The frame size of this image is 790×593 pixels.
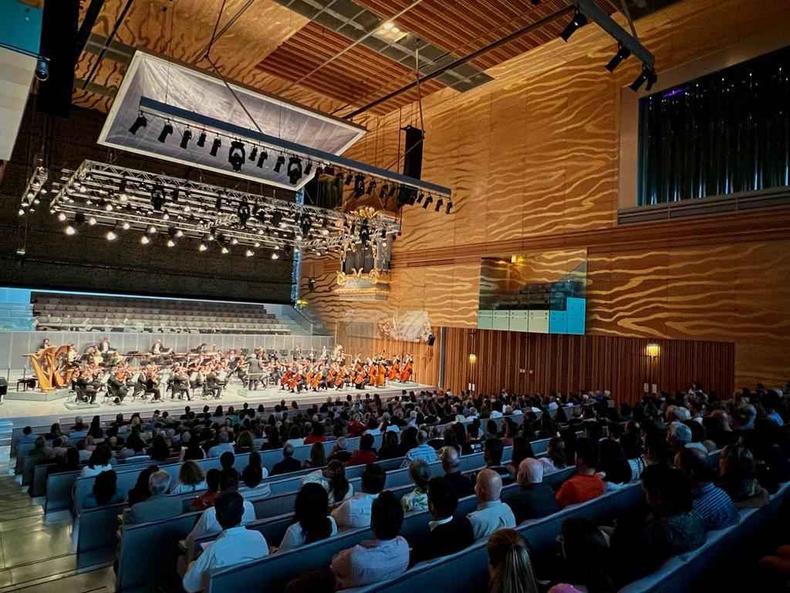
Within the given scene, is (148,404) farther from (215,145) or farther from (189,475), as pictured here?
(189,475)

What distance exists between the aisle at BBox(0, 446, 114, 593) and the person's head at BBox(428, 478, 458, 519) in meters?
2.84

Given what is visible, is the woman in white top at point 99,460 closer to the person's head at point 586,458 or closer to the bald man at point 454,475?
the bald man at point 454,475

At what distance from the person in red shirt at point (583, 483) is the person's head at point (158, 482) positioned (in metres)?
2.96

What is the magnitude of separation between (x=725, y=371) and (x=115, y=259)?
1964 centimetres

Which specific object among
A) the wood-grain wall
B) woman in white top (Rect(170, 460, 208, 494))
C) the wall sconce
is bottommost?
woman in white top (Rect(170, 460, 208, 494))

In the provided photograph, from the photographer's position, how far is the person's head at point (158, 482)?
372 centimetres

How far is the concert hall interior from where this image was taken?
2.79m

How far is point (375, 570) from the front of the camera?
7.59ft

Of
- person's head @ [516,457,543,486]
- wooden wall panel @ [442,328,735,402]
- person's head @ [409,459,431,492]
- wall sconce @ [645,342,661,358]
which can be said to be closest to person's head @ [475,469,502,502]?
person's head @ [516,457,543,486]

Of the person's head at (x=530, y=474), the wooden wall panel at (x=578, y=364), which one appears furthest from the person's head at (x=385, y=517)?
the wooden wall panel at (x=578, y=364)

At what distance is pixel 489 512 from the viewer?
2824 mm

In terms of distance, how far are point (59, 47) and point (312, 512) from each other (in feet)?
21.4

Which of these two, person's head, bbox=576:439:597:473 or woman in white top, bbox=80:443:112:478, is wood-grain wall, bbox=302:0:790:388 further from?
woman in white top, bbox=80:443:112:478

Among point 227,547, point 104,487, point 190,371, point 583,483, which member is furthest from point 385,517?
point 190,371
